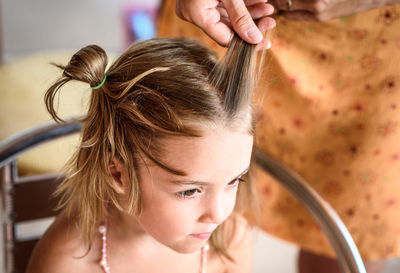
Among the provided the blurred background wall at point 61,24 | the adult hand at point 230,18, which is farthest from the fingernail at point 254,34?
the blurred background wall at point 61,24

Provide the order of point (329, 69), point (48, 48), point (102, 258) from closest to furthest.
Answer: point (102, 258), point (329, 69), point (48, 48)

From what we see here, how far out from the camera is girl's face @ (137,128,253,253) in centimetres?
73

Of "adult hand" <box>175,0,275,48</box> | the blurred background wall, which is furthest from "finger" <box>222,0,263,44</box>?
the blurred background wall

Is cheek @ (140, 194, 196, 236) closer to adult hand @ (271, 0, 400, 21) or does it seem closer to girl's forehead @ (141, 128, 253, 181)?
girl's forehead @ (141, 128, 253, 181)

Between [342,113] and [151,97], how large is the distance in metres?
0.44

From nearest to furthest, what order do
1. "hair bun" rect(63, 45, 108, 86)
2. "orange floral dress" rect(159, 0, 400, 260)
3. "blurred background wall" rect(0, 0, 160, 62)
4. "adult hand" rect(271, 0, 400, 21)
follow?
"hair bun" rect(63, 45, 108, 86)
"adult hand" rect(271, 0, 400, 21)
"orange floral dress" rect(159, 0, 400, 260)
"blurred background wall" rect(0, 0, 160, 62)

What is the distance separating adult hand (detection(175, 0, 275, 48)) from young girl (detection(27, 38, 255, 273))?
0.9 inches

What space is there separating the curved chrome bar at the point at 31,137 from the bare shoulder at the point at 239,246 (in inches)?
13.0

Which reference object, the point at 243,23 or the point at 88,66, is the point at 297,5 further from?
the point at 88,66

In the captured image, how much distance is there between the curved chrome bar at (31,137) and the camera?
0.88 metres

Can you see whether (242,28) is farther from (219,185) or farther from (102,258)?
(102,258)

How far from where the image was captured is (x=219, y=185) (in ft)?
2.45

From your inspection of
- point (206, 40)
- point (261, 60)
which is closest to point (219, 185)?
point (261, 60)

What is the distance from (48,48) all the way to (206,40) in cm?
196
